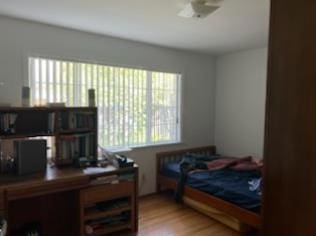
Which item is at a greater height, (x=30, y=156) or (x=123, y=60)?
(x=123, y=60)

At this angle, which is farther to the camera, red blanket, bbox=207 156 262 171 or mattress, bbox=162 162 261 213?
red blanket, bbox=207 156 262 171

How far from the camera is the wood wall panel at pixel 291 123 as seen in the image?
0.81 m

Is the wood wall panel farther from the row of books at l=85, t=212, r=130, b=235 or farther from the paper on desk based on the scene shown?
the row of books at l=85, t=212, r=130, b=235

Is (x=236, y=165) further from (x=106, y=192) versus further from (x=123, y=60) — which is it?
(x=123, y=60)

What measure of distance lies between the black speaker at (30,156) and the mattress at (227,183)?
1.82m

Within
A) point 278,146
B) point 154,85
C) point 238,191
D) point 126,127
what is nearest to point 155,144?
point 126,127

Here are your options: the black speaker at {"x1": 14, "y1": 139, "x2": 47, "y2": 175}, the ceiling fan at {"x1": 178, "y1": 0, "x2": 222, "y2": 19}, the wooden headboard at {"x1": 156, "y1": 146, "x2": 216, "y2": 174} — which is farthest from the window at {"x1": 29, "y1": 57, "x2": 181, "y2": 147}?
the ceiling fan at {"x1": 178, "y1": 0, "x2": 222, "y2": 19}

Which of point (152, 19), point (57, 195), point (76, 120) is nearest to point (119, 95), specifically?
point (76, 120)

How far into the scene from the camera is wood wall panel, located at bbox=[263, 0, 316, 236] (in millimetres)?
810

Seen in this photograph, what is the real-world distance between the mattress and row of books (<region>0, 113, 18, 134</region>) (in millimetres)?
2149

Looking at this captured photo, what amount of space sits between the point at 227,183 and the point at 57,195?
1.95 metres

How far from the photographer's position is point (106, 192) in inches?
102

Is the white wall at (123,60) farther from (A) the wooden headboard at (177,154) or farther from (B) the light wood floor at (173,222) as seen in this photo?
(B) the light wood floor at (173,222)

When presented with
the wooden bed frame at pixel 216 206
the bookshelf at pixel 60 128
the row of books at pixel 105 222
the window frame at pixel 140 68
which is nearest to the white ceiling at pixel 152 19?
the window frame at pixel 140 68
